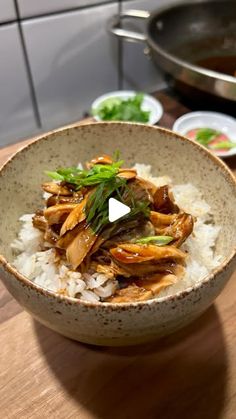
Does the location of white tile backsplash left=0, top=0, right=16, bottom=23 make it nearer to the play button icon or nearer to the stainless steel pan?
the stainless steel pan

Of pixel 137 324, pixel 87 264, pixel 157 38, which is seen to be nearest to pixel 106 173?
pixel 87 264

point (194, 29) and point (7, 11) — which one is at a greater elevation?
point (7, 11)

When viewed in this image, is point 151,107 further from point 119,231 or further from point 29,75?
point 119,231

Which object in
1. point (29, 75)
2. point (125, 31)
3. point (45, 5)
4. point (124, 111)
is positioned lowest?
point (124, 111)

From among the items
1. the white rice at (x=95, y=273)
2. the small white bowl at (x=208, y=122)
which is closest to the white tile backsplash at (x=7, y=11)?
the small white bowl at (x=208, y=122)

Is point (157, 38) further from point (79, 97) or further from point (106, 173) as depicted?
point (106, 173)

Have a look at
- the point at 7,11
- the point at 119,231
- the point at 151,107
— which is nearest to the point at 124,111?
the point at 151,107

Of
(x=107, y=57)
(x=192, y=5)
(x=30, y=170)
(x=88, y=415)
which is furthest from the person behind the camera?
(x=107, y=57)

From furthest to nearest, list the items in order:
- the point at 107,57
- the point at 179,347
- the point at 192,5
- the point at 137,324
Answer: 1. the point at 107,57
2. the point at 192,5
3. the point at 179,347
4. the point at 137,324
